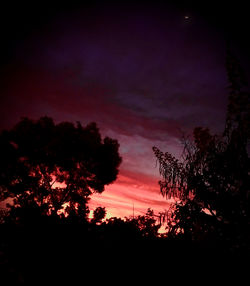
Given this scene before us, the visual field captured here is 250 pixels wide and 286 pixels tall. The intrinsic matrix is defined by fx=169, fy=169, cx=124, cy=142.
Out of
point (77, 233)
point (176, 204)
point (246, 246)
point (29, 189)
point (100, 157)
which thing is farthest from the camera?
point (100, 157)

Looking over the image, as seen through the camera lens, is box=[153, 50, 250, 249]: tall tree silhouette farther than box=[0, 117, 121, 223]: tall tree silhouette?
No

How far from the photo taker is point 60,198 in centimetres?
1906

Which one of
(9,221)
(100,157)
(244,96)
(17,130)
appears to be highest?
(17,130)

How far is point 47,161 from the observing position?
59.8 feet

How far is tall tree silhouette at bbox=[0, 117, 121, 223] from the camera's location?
17.9 m

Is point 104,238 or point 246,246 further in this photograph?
point 104,238

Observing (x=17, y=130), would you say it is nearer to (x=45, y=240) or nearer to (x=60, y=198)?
(x=60, y=198)

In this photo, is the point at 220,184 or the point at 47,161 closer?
the point at 220,184

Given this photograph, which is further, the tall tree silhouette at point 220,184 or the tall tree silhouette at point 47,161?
the tall tree silhouette at point 47,161

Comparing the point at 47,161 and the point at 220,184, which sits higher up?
the point at 47,161

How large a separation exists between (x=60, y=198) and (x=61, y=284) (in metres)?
16.3

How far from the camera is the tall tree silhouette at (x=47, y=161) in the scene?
706 inches

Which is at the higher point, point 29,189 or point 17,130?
point 17,130

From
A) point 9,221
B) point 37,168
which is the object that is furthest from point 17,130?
point 9,221
